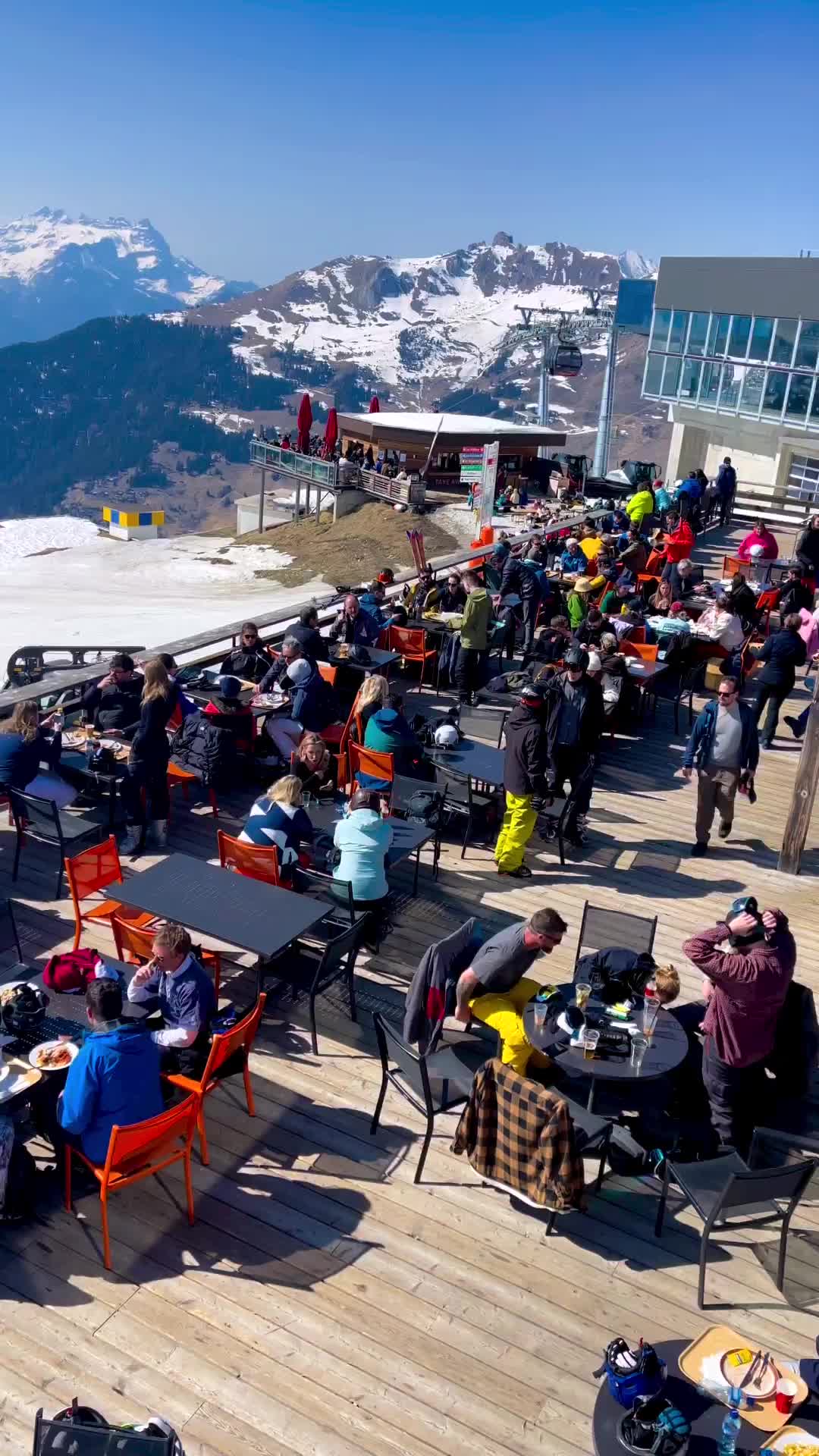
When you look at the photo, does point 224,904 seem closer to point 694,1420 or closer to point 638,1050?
point 638,1050

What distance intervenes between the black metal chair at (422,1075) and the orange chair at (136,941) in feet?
3.67

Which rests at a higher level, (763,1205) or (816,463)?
(816,463)

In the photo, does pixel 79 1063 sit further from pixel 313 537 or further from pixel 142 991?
pixel 313 537

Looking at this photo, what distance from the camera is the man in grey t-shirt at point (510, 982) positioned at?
5.61 m

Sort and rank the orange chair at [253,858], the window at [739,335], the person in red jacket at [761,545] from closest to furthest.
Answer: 1. the orange chair at [253,858]
2. the person in red jacket at [761,545]
3. the window at [739,335]

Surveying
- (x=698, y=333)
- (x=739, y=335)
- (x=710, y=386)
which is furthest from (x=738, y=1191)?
(x=698, y=333)

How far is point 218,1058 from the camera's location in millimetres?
5332

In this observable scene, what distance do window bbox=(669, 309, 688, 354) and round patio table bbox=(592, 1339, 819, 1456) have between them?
38.3 m

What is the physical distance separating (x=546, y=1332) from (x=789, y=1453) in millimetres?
1396

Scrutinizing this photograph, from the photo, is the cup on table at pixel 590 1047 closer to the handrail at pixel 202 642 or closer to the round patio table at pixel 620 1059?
the round patio table at pixel 620 1059

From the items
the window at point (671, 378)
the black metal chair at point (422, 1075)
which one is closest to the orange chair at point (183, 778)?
the black metal chair at point (422, 1075)

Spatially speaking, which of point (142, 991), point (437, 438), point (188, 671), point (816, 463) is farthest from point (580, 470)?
point (142, 991)

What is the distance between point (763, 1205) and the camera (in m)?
5.04

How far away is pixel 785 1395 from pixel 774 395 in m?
33.6
